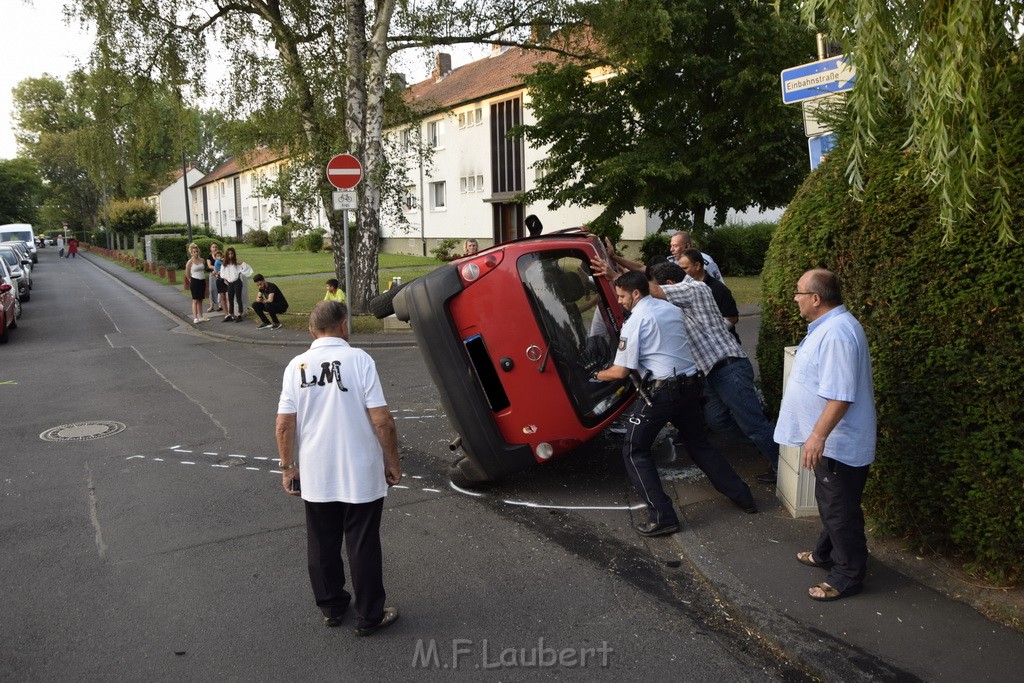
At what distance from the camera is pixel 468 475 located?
20.6 ft

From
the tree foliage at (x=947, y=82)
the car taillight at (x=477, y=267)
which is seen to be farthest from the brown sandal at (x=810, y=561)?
the car taillight at (x=477, y=267)

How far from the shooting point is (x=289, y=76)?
704 inches

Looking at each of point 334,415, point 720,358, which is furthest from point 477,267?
point 334,415

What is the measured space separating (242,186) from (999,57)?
8381 cm

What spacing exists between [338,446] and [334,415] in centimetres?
15

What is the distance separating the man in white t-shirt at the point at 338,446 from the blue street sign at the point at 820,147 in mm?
3819

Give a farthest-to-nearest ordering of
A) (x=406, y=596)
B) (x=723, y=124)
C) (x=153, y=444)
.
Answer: (x=723, y=124) < (x=153, y=444) < (x=406, y=596)

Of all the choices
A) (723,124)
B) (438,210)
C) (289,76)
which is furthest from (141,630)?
(438,210)

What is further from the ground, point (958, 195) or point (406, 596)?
point (958, 195)

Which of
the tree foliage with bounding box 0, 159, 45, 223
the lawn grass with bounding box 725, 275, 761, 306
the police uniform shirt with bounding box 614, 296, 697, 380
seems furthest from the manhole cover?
the tree foliage with bounding box 0, 159, 45, 223

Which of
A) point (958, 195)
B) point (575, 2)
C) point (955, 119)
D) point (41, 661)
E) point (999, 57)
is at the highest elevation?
point (575, 2)

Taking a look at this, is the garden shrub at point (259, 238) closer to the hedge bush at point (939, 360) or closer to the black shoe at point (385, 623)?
the black shoe at point (385, 623)

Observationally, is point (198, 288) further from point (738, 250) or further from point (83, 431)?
point (738, 250)

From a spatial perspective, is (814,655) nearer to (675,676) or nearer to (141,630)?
(675,676)
